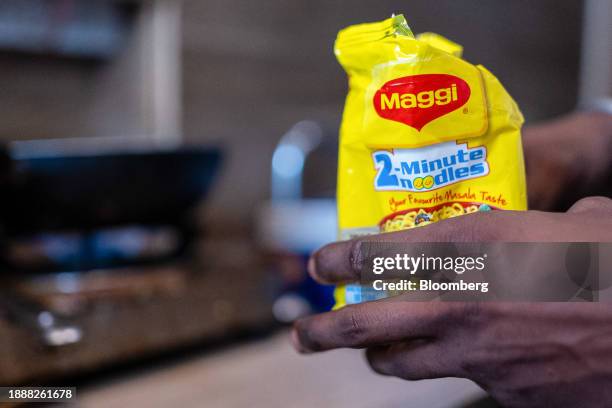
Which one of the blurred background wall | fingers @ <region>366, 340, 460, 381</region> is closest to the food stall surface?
fingers @ <region>366, 340, 460, 381</region>

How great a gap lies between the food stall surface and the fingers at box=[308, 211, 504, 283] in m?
0.25

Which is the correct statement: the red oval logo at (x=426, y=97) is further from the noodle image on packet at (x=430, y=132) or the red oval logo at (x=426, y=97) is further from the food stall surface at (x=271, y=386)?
the food stall surface at (x=271, y=386)

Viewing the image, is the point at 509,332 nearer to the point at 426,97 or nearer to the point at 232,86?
the point at 426,97

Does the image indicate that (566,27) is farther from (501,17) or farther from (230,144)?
(230,144)

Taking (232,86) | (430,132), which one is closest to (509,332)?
(430,132)

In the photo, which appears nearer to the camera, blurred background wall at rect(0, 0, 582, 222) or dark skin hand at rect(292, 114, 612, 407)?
dark skin hand at rect(292, 114, 612, 407)

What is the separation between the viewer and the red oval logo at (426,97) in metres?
0.30

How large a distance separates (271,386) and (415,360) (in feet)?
1.06

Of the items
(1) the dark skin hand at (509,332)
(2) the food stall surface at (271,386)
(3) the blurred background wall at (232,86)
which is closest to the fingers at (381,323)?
(1) the dark skin hand at (509,332)

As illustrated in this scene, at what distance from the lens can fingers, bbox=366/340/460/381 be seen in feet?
0.93

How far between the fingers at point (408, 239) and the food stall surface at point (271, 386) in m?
0.25

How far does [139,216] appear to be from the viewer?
74 cm

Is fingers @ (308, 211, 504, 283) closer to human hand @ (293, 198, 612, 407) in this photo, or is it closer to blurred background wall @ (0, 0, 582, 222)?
human hand @ (293, 198, 612, 407)

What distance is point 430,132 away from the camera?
11.9 inches
